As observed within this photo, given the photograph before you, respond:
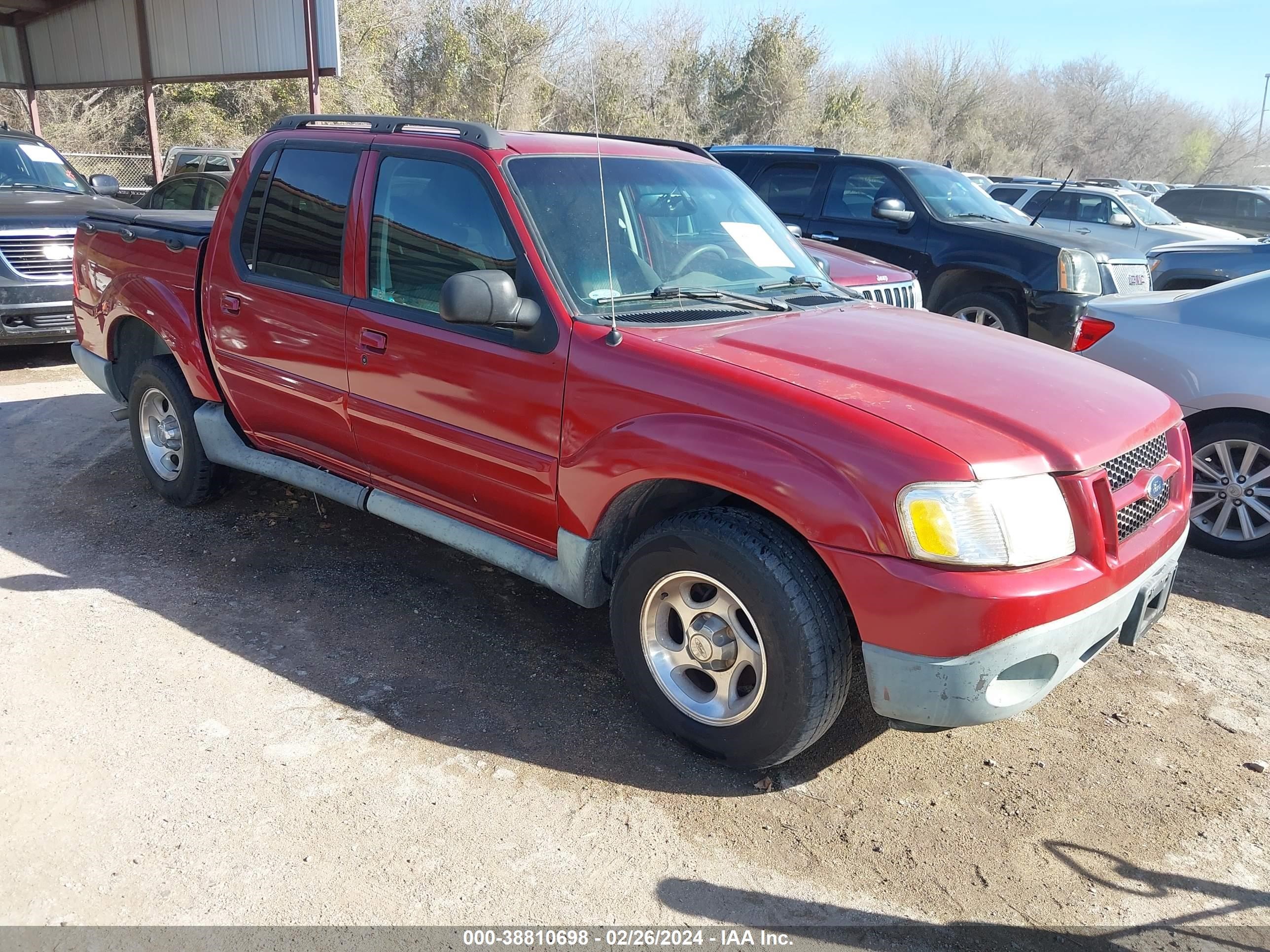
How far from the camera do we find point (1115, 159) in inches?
2347

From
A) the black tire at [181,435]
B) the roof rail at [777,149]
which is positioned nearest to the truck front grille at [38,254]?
the black tire at [181,435]

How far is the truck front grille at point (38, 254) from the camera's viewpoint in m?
8.03

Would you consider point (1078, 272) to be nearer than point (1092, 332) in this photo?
No

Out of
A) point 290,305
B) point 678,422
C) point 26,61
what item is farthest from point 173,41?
point 678,422

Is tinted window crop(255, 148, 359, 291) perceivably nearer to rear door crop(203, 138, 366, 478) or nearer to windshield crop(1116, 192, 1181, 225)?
rear door crop(203, 138, 366, 478)

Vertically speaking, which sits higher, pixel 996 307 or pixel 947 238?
pixel 947 238

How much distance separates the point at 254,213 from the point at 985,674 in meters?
3.71

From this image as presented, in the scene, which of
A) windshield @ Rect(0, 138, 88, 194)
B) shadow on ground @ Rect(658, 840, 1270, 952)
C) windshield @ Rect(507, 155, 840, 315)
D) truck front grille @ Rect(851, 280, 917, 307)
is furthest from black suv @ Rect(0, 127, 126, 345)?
shadow on ground @ Rect(658, 840, 1270, 952)

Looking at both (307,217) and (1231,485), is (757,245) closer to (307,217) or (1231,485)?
(307,217)

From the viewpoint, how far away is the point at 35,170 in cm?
970

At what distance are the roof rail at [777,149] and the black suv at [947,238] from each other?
0.07ft

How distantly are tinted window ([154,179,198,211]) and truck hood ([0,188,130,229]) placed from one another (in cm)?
45

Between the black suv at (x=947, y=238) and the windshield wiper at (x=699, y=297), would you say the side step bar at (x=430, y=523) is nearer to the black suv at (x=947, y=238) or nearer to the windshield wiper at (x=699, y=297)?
the windshield wiper at (x=699, y=297)

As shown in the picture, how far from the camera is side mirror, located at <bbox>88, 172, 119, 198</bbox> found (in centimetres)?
960
